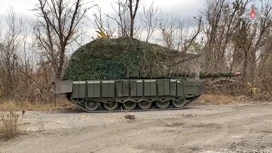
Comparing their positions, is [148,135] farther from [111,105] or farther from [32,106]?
[32,106]

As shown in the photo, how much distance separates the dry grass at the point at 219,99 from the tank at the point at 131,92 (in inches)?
118

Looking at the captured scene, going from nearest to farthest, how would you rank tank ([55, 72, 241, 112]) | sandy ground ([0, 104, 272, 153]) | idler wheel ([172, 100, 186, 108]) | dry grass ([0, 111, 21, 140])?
sandy ground ([0, 104, 272, 153])
dry grass ([0, 111, 21, 140])
tank ([55, 72, 241, 112])
idler wheel ([172, 100, 186, 108])

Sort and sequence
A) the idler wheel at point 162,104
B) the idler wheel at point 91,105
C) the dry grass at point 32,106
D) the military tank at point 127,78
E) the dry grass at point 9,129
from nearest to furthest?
the dry grass at point 9,129
the military tank at point 127,78
the idler wheel at point 91,105
the idler wheel at point 162,104
the dry grass at point 32,106

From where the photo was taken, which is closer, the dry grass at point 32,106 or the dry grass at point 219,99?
the dry grass at point 32,106

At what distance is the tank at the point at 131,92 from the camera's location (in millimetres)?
18953

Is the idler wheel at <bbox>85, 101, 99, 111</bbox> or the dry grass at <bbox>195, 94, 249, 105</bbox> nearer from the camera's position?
the idler wheel at <bbox>85, 101, 99, 111</bbox>

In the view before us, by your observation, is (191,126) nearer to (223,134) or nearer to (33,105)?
(223,134)

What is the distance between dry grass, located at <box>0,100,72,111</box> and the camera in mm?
20938

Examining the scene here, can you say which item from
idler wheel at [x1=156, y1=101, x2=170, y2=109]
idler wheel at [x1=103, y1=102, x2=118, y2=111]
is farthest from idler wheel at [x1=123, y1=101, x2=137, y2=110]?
idler wheel at [x1=156, y1=101, x2=170, y2=109]

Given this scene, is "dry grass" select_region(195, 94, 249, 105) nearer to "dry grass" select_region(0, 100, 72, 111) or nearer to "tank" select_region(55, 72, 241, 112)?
"tank" select_region(55, 72, 241, 112)

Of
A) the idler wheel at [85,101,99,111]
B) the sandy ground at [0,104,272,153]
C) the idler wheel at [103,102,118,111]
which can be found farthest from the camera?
the idler wheel at [103,102,118,111]

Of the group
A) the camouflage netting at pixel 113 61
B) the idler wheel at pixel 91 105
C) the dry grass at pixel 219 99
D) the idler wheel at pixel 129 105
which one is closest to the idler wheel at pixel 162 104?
the idler wheel at pixel 129 105

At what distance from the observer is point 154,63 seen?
19.9 meters

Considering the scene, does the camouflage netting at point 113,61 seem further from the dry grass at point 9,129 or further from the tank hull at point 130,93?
the dry grass at point 9,129
